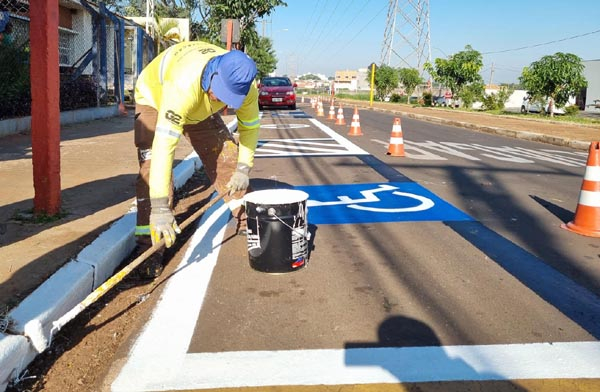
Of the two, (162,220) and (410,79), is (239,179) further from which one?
(410,79)

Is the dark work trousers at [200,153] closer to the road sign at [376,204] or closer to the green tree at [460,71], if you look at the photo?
the road sign at [376,204]

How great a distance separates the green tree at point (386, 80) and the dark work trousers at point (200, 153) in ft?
192

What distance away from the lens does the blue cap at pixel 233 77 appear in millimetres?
3188

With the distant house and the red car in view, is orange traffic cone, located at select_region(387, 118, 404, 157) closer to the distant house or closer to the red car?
the red car

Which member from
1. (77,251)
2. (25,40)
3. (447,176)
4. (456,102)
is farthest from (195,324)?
(456,102)

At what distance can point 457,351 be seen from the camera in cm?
276

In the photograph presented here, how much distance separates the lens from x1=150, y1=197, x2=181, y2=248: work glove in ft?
10.8

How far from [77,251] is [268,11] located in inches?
885

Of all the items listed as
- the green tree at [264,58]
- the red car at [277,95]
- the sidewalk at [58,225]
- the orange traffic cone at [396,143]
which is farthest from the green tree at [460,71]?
the sidewalk at [58,225]

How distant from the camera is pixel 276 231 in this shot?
3.77 m

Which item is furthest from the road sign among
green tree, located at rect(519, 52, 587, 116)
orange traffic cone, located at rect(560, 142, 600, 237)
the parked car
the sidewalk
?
the parked car

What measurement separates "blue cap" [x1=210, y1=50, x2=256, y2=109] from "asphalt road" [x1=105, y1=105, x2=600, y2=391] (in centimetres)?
128

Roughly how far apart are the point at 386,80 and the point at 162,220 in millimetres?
60226

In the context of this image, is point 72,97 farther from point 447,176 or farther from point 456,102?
point 456,102
